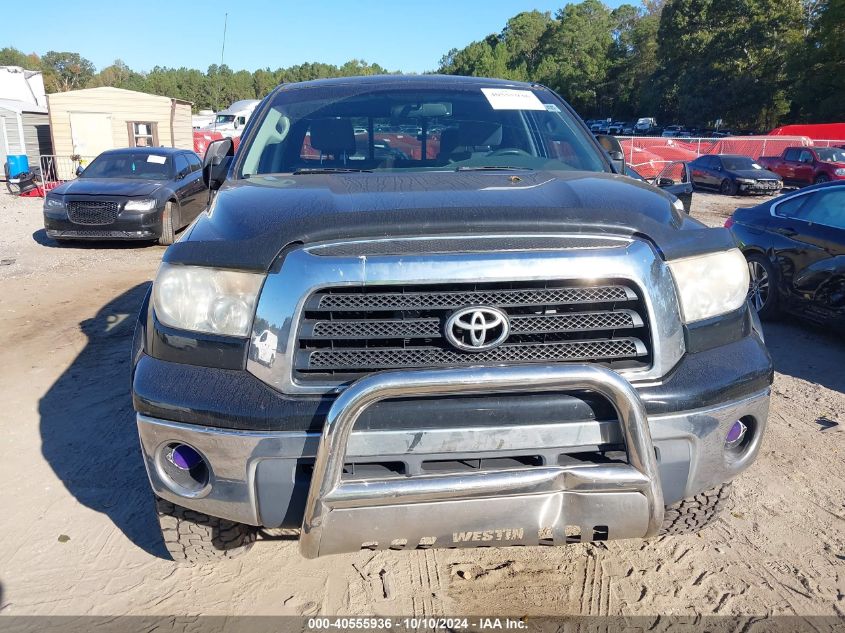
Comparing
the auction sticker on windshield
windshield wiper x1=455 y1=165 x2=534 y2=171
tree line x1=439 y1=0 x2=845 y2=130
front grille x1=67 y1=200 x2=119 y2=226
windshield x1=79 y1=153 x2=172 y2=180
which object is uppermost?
tree line x1=439 y1=0 x2=845 y2=130

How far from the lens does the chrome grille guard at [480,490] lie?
6.63ft

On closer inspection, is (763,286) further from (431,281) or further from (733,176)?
(733,176)

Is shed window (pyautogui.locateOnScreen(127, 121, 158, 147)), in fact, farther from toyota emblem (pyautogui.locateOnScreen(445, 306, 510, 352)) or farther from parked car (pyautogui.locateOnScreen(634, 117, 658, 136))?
parked car (pyautogui.locateOnScreen(634, 117, 658, 136))

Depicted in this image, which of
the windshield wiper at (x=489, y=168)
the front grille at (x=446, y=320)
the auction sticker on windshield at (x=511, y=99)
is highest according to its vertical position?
the auction sticker on windshield at (x=511, y=99)

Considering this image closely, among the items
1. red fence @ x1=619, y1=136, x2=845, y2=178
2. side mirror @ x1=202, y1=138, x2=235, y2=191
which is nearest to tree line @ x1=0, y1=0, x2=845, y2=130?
side mirror @ x1=202, y1=138, x2=235, y2=191

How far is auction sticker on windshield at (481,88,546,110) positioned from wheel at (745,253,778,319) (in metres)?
3.66

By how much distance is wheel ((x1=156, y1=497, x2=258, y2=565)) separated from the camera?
104 inches

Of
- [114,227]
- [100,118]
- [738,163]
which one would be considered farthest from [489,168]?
[100,118]

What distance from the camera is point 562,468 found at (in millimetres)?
2119

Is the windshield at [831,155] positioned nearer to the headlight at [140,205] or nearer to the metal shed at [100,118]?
the headlight at [140,205]

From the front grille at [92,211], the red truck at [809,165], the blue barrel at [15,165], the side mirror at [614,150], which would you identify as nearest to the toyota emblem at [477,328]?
the side mirror at [614,150]

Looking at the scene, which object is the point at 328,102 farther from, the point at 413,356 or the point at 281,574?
the point at 281,574

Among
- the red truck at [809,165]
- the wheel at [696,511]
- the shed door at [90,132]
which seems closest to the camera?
the wheel at [696,511]

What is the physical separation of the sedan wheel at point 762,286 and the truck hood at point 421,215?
14.4 feet
